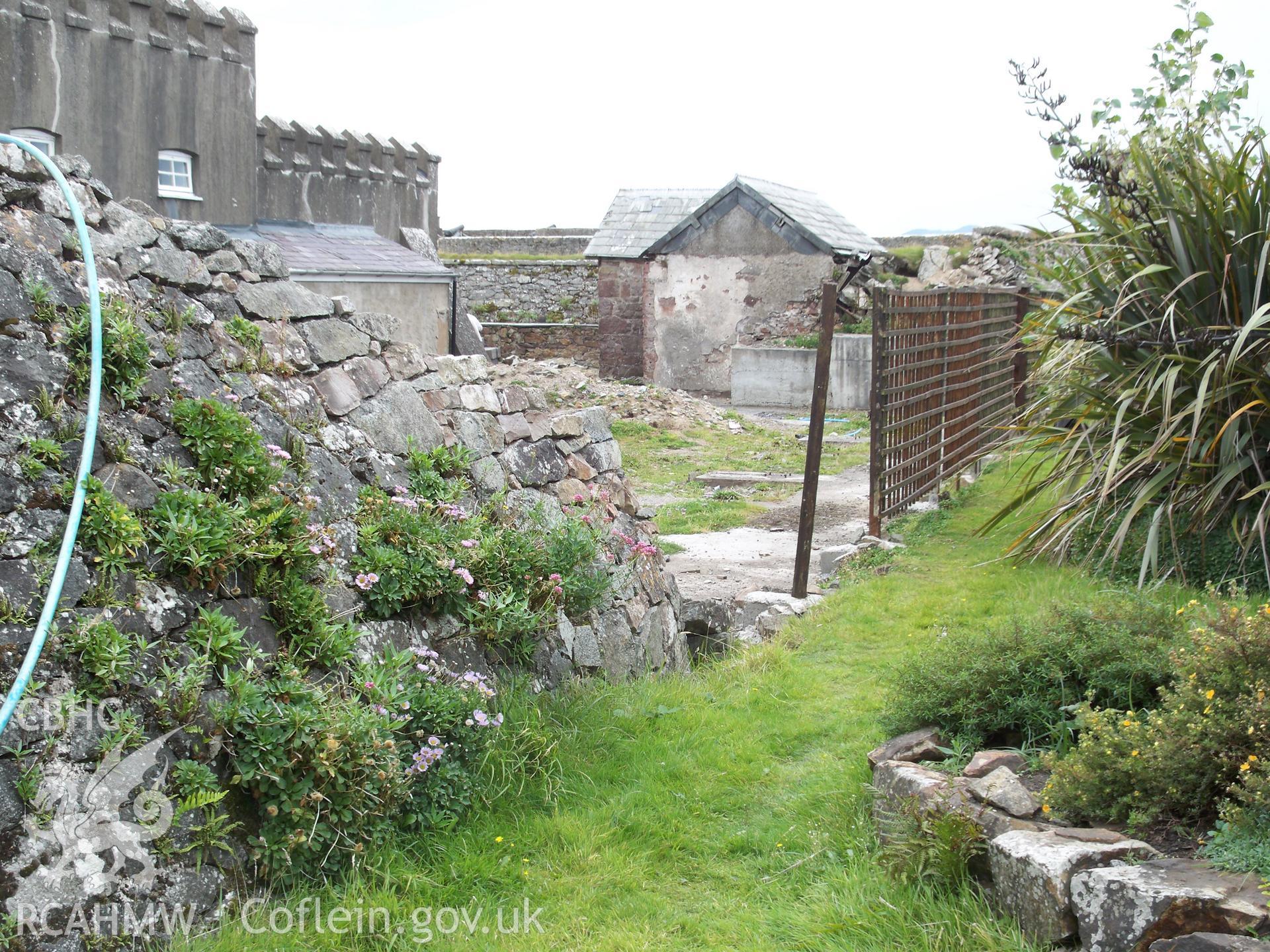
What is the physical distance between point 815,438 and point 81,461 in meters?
4.67

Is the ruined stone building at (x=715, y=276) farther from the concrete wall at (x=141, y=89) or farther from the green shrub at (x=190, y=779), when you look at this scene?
the green shrub at (x=190, y=779)

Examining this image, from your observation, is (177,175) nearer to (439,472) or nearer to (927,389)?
(927,389)

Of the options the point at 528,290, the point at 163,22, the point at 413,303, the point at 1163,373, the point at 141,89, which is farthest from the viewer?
the point at 528,290

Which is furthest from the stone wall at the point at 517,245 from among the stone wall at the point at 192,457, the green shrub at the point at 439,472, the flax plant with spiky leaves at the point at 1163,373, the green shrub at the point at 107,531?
the green shrub at the point at 107,531

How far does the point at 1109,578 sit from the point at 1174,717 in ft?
9.09

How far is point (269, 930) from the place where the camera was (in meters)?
2.83

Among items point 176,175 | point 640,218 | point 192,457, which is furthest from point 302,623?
point 640,218

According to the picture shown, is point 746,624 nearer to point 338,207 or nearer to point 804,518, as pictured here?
point 804,518

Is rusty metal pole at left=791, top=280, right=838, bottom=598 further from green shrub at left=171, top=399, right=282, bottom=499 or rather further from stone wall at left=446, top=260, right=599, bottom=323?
stone wall at left=446, top=260, right=599, bottom=323

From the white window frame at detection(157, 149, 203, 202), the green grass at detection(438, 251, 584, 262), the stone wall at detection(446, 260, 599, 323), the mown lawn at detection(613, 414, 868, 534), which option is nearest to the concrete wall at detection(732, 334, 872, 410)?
the mown lawn at detection(613, 414, 868, 534)

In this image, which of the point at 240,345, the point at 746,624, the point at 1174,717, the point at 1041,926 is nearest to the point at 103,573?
the point at 240,345

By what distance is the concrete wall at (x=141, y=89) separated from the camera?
570 inches

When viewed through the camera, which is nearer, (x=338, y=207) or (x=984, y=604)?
(x=984, y=604)

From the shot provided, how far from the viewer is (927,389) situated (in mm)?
8852
